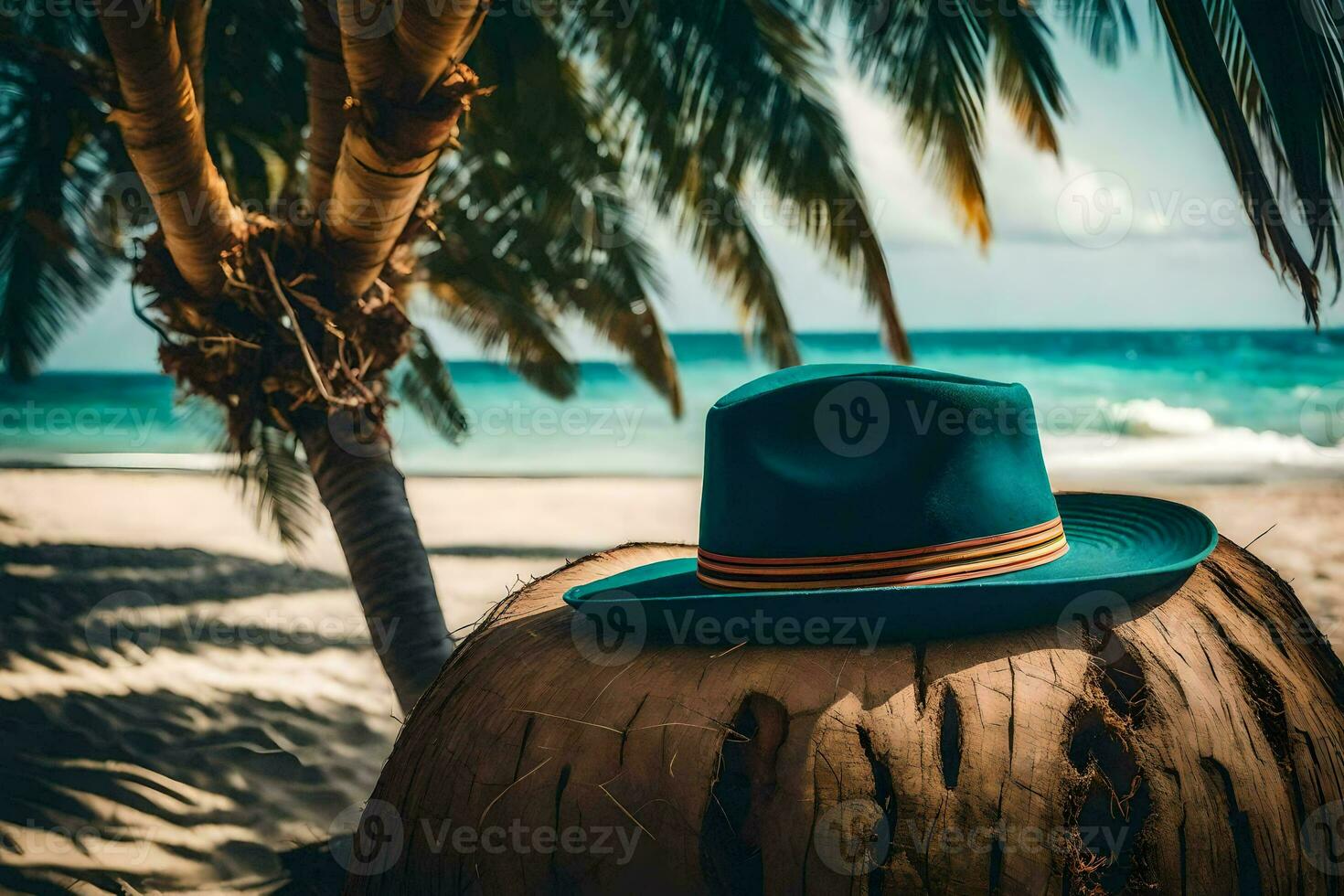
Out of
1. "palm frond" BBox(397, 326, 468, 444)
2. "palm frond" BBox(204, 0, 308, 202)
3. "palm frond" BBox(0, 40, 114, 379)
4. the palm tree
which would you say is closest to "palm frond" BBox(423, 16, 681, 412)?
the palm tree

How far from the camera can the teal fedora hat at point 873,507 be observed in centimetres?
143

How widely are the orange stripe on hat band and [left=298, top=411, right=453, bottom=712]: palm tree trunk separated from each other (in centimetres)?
183

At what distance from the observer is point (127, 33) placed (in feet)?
6.70

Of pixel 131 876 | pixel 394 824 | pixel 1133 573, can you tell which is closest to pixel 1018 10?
pixel 1133 573

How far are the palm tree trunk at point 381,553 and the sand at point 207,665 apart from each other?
209mm

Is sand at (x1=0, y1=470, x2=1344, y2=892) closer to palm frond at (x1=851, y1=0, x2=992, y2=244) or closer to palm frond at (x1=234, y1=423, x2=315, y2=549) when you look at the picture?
palm frond at (x1=234, y1=423, x2=315, y2=549)

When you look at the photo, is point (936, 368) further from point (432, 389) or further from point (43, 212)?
point (43, 212)

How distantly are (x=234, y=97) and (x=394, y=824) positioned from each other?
160 inches

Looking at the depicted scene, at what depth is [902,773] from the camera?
3.99 feet

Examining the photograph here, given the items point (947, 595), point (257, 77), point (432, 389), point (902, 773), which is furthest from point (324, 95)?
point (432, 389)

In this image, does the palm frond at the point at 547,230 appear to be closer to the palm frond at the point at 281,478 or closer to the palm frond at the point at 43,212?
the palm frond at the point at 281,478

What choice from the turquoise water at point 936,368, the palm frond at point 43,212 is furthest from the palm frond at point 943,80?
the turquoise water at point 936,368

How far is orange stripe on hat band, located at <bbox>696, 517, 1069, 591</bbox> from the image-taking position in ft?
4.76

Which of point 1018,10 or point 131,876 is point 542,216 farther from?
point 131,876
